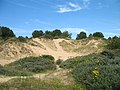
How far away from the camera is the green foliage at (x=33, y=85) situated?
34.1 feet

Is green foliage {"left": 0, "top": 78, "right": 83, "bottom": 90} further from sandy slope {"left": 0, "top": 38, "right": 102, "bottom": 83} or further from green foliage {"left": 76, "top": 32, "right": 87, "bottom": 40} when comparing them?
green foliage {"left": 76, "top": 32, "right": 87, "bottom": 40}

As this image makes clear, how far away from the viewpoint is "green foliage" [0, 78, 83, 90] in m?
10.4

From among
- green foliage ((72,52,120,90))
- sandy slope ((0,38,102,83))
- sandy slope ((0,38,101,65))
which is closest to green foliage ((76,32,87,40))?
sandy slope ((0,38,101,65))

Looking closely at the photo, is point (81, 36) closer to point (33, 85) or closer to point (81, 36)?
point (81, 36)

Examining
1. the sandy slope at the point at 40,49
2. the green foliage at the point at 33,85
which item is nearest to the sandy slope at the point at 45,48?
the sandy slope at the point at 40,49

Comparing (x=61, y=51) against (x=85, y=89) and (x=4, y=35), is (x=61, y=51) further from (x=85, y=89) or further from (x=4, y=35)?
(x=85, y=89)

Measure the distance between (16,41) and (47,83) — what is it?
85.1 feet

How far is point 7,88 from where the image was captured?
33.8 ft

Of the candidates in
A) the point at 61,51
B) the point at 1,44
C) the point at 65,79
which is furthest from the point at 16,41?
the point at 65,79

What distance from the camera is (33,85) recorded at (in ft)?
35.1

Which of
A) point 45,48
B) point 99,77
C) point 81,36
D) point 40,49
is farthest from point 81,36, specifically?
point 99,77

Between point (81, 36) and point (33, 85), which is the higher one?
point (81, 36)

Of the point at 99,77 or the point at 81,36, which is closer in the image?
the point at 99,77

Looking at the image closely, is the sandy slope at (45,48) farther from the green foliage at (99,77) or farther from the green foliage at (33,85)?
the green foliage at (33,85)
